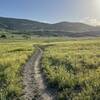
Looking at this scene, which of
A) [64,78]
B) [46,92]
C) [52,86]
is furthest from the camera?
[64,78]

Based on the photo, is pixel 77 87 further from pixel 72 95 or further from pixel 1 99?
pixel 1 99

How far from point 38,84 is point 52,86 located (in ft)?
4.57

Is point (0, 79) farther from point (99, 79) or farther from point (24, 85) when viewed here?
point (99, 79)

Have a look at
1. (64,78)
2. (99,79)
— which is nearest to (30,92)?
(64,78)

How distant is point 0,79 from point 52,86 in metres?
5.67

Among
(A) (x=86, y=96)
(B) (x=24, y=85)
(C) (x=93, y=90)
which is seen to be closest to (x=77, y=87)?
(C) (x=93, y=90)

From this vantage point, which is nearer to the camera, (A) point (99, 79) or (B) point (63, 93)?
(B) point (63, 93)

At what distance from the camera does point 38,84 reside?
1808 cm

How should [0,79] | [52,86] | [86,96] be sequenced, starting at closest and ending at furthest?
[86,96]
[52,86]
[0,79]

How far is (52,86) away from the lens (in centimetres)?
1716

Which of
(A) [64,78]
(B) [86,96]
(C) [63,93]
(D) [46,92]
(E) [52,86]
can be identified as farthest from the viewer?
(A) [64,78]

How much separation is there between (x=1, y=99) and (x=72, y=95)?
13.7ft

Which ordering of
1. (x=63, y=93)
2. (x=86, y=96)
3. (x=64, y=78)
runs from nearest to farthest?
(x=86, y=96)
(x=63, y=93)
(x=64, y=78)

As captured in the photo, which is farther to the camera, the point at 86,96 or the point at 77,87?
the point at 77,87
